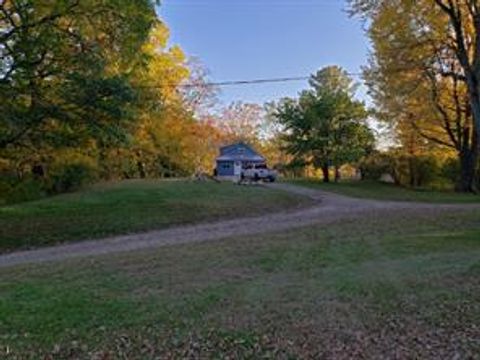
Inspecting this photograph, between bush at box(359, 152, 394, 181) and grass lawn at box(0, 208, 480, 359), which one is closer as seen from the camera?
grass lawn at box(0, 208, 480, 359)

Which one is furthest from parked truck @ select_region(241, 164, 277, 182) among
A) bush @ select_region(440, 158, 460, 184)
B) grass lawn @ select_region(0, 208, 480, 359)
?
grass lawn @ select_region(0, 208, 480, 359)

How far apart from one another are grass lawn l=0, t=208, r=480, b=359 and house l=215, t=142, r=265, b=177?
44290 millimetres

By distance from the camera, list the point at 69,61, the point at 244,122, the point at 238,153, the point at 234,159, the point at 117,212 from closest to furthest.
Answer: the point at 69,61 → the point at 117,212 → the point at 234,159 → the point at 238,153 → the point at 244,122

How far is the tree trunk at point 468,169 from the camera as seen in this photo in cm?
2511

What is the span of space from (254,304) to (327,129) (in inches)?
1067

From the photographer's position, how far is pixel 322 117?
3117 cm

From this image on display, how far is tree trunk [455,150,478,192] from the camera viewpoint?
2511 centimetres

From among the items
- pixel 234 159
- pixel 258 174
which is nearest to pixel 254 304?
pixel 258 174

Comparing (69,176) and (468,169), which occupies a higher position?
(468,169)

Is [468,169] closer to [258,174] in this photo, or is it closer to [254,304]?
[258,174]

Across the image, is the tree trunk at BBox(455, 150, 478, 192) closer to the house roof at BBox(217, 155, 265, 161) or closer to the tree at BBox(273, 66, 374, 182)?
the tree at BBox(273, 66, 374, 182)

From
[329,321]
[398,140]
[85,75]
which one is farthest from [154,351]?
[398,140]

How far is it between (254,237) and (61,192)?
653 inches

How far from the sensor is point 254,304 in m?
5.22
